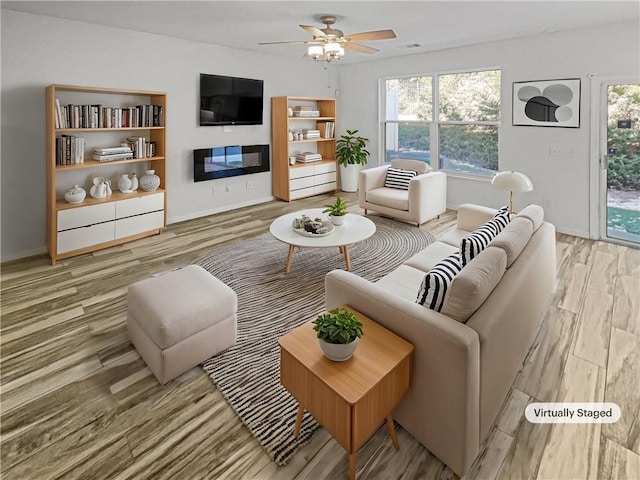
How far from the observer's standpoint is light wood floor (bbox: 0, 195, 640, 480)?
1.68 m

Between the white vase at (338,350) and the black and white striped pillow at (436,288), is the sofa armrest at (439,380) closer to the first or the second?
the black and white striped pillow at (436,288)

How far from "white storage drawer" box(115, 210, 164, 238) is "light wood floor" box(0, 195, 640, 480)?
3.86ft

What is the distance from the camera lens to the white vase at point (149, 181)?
181 inches

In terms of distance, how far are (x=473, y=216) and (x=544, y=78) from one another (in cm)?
252

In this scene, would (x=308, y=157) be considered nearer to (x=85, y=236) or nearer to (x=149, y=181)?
(x=149, y=181)

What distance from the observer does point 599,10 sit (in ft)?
12.0

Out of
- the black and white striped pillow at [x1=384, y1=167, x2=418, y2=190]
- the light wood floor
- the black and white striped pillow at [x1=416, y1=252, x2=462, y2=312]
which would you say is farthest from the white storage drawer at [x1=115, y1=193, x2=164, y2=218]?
the black and white striped pillow at [x1=416, y1=252, x2=462, y2=312]

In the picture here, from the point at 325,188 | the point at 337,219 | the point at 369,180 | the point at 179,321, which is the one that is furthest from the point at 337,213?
the point at 325,188

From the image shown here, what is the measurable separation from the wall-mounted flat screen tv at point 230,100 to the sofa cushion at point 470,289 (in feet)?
15.4

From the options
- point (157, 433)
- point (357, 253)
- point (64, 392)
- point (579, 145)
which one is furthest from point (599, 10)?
point (64, 392)

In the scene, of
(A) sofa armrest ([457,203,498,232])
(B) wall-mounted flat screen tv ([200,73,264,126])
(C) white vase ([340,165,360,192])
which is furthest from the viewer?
(C) white vase ([340,165,360,192])

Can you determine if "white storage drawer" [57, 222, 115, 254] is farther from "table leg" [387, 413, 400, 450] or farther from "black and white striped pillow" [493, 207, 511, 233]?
"black and white striped pillow" [493, 207, 511, 233]

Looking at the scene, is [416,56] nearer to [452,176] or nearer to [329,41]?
[452,176]

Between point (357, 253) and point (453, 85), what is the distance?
3328 mm
